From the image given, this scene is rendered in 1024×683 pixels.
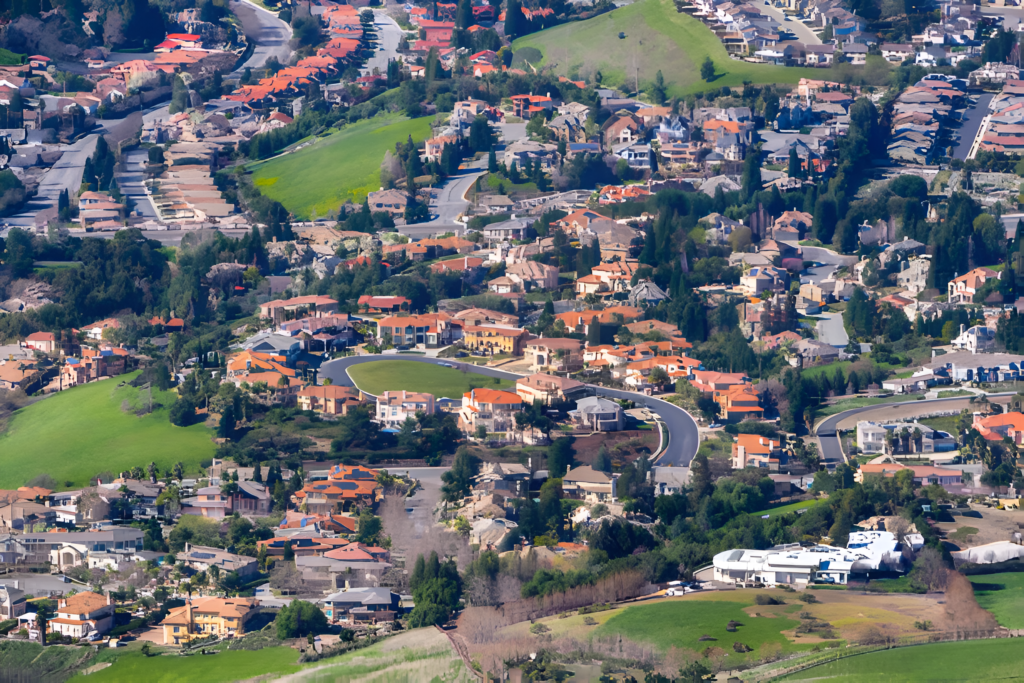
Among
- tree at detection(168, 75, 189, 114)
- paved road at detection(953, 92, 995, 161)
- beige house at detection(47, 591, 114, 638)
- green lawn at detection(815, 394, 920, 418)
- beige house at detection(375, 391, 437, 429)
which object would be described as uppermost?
beige house at detection(47, 591, 114, 638)

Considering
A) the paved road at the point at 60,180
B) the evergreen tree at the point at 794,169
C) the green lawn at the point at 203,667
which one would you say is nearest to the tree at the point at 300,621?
the green lawn at the point at 203,667

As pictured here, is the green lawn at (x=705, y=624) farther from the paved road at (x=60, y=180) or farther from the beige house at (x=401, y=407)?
the paved road at (x=60, y=180)

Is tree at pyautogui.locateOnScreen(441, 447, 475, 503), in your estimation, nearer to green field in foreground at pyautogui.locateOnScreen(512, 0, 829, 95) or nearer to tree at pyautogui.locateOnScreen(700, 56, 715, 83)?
green field in foreground at pyautogui.locateOnScreen(512, 0, 829, 95)

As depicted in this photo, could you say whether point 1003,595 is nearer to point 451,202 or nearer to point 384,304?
point 384,304

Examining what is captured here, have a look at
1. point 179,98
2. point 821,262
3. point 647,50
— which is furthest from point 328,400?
point 179,98

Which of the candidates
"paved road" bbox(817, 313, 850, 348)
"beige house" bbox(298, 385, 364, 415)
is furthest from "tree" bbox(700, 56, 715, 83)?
"beige house" bbox(298, 385, 364, 415)

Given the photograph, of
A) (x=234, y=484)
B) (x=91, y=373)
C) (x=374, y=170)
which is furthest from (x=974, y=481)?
(x=374, y=170)
